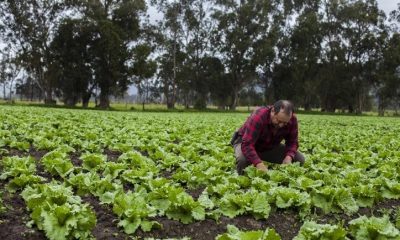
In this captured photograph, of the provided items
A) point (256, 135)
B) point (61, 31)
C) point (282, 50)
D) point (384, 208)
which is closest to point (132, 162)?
point (256, 135)

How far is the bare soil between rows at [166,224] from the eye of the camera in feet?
15.4

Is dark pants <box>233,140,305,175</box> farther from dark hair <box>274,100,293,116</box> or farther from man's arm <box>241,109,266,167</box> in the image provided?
dark hair <box>274,100,293,116</box>

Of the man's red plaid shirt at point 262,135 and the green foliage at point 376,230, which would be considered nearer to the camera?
the green foliage at point 376,230

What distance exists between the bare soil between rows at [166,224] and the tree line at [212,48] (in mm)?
48248

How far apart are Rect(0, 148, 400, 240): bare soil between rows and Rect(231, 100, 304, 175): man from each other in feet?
4.73

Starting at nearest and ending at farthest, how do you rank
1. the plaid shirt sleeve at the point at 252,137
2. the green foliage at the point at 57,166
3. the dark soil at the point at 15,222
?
the dark soil at the point at 15,222 → the green foliage at the point at 57,166 → the plaid shirt sleeve at the point at 252,137

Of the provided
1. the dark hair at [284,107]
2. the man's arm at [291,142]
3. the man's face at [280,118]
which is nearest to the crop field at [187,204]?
the man's arm at [291,142]

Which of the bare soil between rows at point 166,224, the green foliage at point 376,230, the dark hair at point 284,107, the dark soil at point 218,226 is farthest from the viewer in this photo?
the dark hair at point 284,107

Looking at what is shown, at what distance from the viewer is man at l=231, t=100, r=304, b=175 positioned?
683 centimetres

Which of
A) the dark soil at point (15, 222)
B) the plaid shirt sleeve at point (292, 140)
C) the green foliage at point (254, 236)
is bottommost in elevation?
the dark soil at point (15, 222)

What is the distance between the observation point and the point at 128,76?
5631 centimetres

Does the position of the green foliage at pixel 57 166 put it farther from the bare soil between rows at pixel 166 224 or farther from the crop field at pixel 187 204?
the bare soil between rows at pixel 166 224

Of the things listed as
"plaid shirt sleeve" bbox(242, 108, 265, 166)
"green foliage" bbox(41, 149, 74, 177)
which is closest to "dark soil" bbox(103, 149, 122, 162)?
"green foliage" bbox(41, 149, 74, 177)

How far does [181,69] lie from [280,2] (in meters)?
18.4
